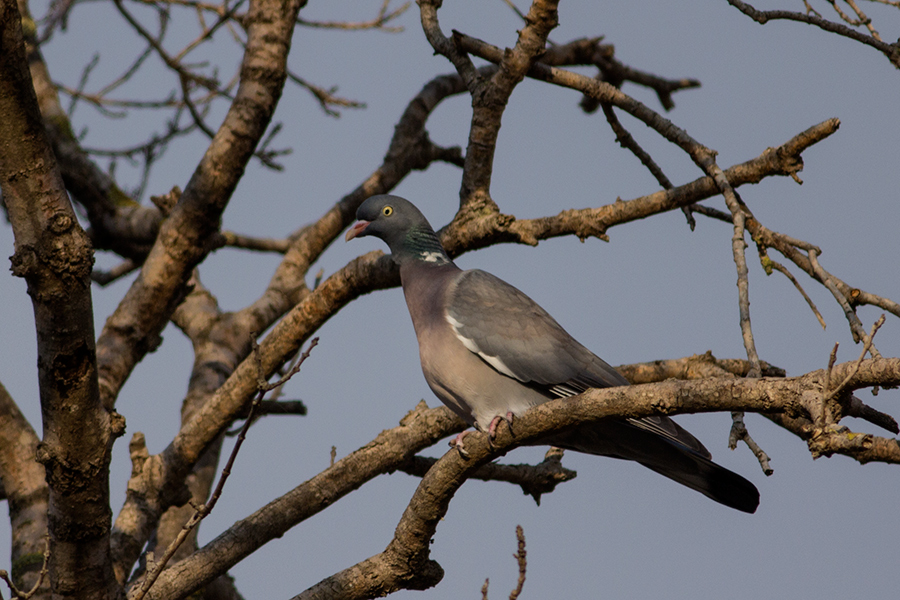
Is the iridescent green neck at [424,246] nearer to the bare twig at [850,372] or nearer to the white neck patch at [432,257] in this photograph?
the white neck patch at [432,257]

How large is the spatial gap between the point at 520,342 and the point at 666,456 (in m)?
0.87

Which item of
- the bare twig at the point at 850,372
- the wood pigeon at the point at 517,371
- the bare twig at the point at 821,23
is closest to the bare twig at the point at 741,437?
the bare twig at the point at 850,372

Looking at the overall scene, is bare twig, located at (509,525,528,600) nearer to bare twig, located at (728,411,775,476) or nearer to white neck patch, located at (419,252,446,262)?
bare twig, located at (728,411,775,476)

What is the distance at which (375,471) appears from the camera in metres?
4.42

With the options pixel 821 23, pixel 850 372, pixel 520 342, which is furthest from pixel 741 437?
pixel 821 23

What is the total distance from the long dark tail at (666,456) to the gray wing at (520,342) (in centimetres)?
24

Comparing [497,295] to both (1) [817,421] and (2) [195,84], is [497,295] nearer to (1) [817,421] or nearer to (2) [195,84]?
(1) [817,421]

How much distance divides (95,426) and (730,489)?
8.59ft

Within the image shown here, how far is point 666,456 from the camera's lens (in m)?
3.98

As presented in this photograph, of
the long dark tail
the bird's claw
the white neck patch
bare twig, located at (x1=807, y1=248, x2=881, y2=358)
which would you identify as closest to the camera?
bare twig, located at (x1=807, y1=248, x2=881, y2=358)

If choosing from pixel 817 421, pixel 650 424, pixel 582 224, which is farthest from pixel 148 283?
pixel 817 421

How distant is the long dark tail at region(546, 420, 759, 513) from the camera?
3.77 m

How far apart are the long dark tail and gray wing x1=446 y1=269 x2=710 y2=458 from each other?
0.24 m

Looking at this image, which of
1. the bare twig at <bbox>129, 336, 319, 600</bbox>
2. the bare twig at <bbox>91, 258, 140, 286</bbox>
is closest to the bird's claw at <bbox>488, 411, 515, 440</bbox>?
the bare twig at <bbox>129, 336, 319, 600</bbox>
